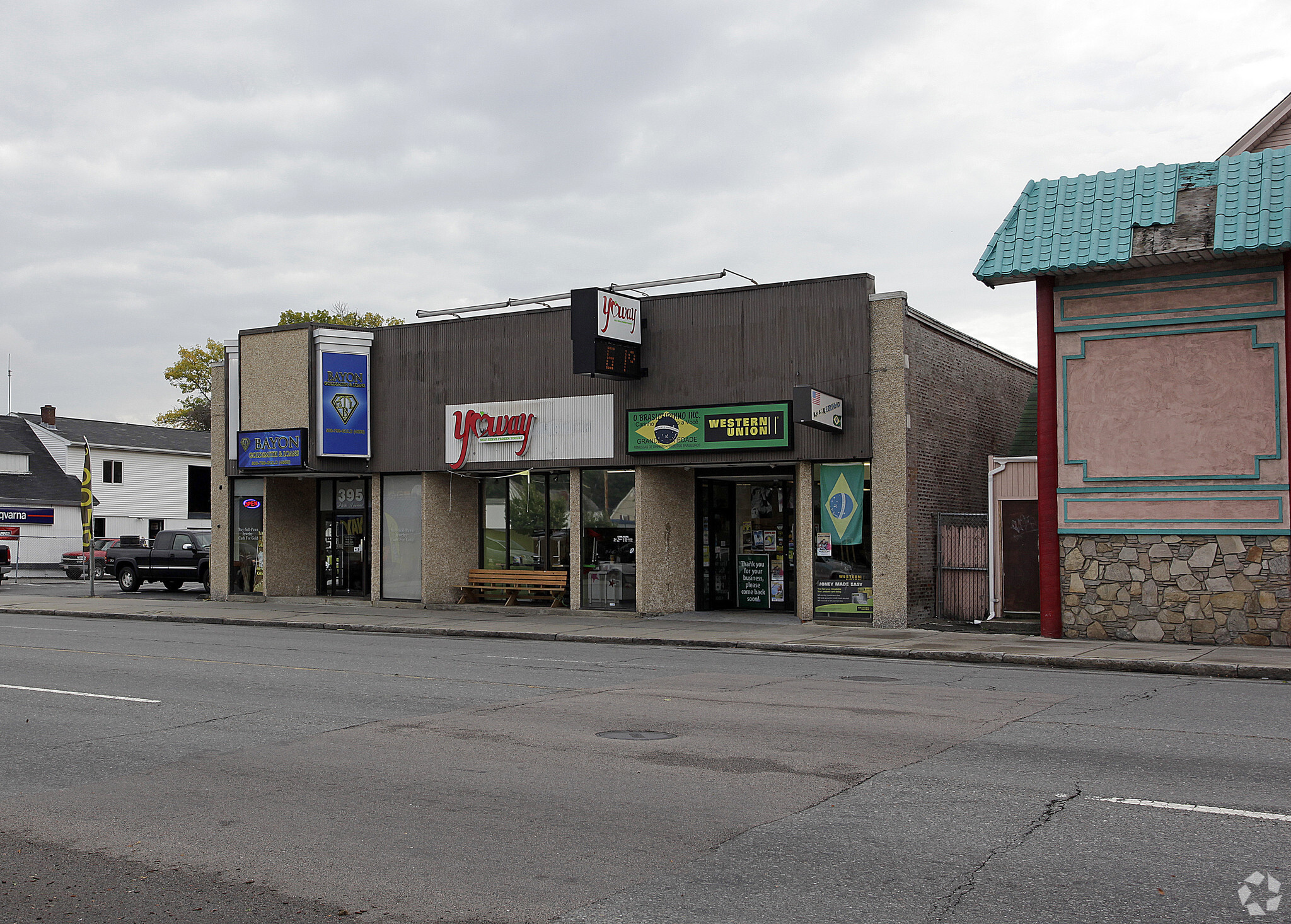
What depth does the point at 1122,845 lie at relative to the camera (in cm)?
598

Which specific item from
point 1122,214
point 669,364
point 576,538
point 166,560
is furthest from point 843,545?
point 166,560

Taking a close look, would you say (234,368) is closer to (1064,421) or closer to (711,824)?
(1064,421)

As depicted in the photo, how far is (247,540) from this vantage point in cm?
2883

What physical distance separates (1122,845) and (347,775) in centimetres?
494

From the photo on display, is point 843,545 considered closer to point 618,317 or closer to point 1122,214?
point 618,317

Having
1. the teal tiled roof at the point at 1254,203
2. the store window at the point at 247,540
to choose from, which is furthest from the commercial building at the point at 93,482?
the teal tiled roof at the point at 1254,203

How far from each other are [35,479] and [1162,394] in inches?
1922

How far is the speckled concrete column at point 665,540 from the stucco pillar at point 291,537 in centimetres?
1045

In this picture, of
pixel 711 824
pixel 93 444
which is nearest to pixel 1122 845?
pixel 711 824

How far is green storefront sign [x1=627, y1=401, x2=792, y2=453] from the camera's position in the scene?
69.0 feet

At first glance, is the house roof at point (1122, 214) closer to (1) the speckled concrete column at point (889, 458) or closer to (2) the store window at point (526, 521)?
(1) the speckled concrete column at point (889, 458)

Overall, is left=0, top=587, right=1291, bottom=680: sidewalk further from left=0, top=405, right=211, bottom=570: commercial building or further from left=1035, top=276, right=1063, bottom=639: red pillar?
left=0, top=405, right=211, bottom=570: commercial building

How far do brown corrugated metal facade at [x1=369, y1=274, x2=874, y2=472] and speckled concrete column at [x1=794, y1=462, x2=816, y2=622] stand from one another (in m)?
0.45

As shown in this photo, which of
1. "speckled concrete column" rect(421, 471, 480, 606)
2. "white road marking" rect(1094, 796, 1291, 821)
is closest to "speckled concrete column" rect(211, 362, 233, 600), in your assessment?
"speckled concrete column" rect(421, 471, 480, 606)
